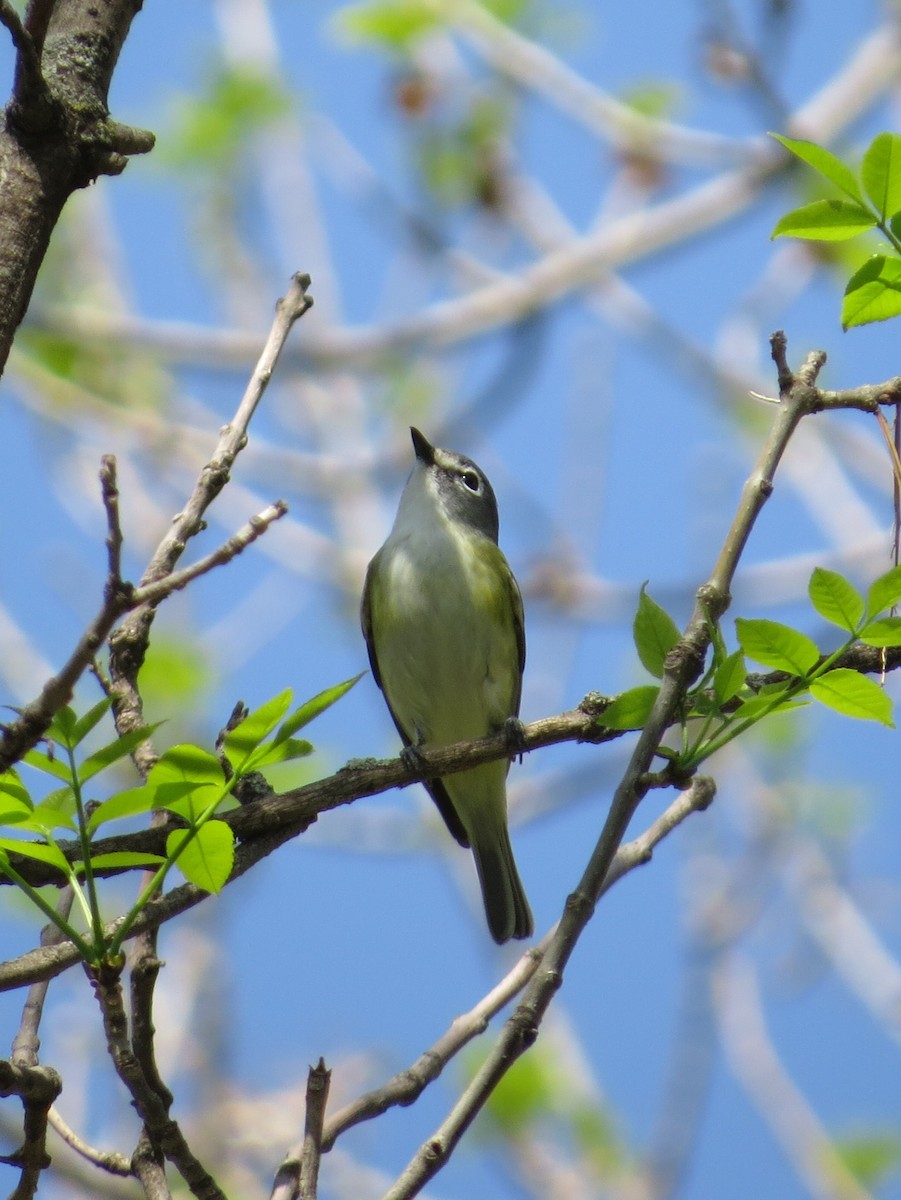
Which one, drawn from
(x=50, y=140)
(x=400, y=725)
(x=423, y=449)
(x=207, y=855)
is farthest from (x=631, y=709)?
(x=423, y=449)

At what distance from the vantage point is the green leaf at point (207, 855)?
7.10 feet

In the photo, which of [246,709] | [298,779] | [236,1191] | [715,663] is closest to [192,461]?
[298,779]

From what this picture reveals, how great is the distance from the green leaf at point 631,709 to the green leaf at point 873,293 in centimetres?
74

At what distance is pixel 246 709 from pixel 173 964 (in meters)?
7.69

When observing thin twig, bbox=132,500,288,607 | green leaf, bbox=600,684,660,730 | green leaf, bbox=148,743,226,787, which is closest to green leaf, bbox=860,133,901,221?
green leaf, bbox=600,684,660,730

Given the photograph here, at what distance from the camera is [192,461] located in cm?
1016

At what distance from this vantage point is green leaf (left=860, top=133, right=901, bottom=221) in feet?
7.73

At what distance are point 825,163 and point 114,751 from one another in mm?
1547

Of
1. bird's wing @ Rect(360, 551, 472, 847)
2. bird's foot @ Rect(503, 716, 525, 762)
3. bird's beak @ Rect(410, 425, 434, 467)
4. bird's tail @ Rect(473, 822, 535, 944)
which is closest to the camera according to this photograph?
bird's foot @ Rect(503, 716, 525, 762)

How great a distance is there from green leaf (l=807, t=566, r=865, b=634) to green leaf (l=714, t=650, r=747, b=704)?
0.17 metres

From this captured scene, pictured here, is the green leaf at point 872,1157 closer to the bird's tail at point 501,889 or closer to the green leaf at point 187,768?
the bird's tail at point 501,889

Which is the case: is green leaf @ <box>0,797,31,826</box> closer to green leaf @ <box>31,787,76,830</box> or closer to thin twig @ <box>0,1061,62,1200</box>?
green leaf @ <box>31,787,76,830</box>

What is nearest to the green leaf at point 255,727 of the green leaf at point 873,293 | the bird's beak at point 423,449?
the green leaf at point 873,293

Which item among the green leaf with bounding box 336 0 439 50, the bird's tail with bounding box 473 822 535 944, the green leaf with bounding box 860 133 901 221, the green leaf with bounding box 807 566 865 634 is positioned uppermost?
the green leaf with bounding box 336 0 439 50
